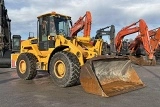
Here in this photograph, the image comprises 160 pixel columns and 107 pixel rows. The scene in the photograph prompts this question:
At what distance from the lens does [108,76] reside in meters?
9.14

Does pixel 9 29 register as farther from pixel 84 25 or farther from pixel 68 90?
pixel 68 90

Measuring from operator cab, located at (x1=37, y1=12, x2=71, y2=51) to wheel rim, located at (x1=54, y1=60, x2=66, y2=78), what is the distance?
1.12 metres

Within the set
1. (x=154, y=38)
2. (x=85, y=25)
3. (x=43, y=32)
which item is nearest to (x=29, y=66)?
(x=43, y=32)

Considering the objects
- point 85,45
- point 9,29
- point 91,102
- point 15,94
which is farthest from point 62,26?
point 9,29

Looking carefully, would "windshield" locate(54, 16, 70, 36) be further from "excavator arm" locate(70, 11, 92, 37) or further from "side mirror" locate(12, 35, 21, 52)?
"side mirror" locate(12, 35, 21, 52)

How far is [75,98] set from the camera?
7.52 m

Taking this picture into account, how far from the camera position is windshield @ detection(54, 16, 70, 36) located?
420 inches

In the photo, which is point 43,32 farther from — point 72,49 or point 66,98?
point 66,98

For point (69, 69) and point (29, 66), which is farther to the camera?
point (29, 66)

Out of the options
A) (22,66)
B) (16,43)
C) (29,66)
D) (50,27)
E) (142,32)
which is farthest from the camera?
(142,32)

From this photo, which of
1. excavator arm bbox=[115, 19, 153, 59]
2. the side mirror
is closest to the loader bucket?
excavator arm bbox=[115, 19, 153, 59]

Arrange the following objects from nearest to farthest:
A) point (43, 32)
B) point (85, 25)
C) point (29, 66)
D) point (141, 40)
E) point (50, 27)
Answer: point (50, 27)
point (43, 32)
point (29, 66)
point (85, 25)
point (141, 40)

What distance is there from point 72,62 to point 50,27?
7.81 ft

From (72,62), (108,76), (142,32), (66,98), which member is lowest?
(66,98)
